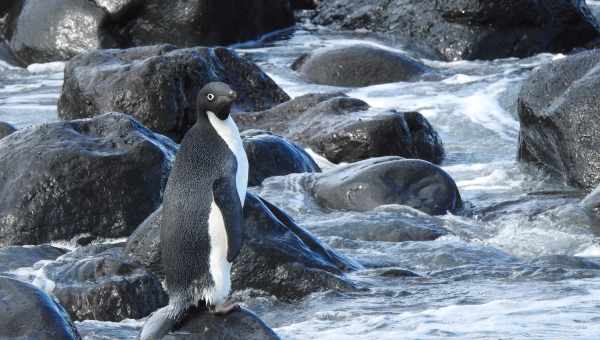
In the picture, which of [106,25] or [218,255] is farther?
[106,25]

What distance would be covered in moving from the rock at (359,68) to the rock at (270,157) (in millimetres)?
4989

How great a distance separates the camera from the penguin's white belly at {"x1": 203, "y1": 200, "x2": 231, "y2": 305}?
6.01 metres

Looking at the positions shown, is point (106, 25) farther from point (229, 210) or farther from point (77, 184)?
point (229, 210)

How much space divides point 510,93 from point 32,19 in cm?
704

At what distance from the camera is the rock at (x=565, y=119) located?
11.2 meters

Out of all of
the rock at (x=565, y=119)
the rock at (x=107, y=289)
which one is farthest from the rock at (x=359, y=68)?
the rock at (x=107, y=289)

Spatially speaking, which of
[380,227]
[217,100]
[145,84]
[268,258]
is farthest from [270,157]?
[217,100]

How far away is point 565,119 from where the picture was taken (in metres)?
11.3

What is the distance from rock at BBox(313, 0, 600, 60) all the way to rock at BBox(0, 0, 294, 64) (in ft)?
9.25

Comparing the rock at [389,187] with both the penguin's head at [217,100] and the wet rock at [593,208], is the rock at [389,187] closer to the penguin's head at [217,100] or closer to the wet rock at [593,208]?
the wet rock at [593,208]

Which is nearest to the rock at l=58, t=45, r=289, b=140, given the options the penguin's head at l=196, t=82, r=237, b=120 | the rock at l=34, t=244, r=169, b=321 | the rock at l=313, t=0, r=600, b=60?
the rock at l=34, t=244, r=169, b=321

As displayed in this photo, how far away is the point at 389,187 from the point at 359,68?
20.6 feet

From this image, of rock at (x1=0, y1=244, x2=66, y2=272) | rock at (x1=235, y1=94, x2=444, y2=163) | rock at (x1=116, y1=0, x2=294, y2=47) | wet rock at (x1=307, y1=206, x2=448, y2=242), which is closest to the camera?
rock at (x1=0, y1=244, x2=66, y2=272)

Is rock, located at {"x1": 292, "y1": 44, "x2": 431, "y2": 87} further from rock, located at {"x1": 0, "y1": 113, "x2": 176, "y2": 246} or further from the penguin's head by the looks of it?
the penguin's head
